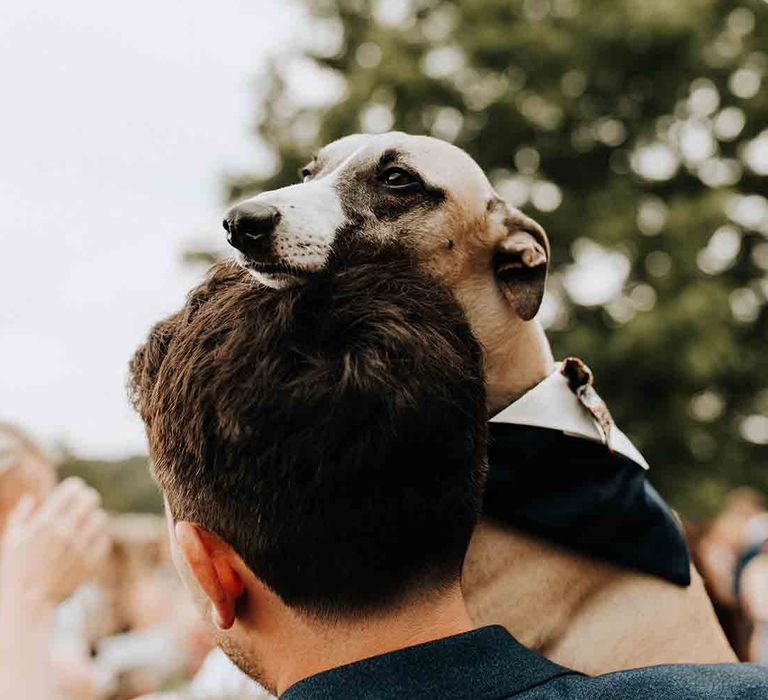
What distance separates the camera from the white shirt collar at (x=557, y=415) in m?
2.26

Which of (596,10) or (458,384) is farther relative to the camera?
(596,10)

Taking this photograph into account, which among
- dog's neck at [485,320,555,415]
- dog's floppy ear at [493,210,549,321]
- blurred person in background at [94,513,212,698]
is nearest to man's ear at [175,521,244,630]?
dog's neck at [485,320,555,415]

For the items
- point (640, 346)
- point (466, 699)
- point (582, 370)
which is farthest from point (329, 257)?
point (640, 346)

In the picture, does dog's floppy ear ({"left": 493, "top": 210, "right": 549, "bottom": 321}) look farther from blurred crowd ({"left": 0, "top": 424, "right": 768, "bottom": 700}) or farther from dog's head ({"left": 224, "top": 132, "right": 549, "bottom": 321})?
blurred crowd ({"left": 0, "top": 424, "right": 768, "bottom": 700})

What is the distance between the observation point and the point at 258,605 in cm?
145

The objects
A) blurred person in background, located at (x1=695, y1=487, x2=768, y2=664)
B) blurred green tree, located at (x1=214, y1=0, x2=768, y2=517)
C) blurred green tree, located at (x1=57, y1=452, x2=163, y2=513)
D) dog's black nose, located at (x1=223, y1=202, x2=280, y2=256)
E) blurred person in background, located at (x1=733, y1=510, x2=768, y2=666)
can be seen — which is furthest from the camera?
blurred green tree, located at (x1=57, y1=452, x2=163, y2=513)

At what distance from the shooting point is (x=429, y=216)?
254 centimetres

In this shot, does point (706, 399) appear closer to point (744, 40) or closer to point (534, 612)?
point (744, 40)

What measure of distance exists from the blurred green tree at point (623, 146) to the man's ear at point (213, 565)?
11.8 m

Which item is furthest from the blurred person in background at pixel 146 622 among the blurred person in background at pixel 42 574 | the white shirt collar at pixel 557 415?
the white shirt collar at pixel 557 415

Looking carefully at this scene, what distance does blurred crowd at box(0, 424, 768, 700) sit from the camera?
2.28 metres

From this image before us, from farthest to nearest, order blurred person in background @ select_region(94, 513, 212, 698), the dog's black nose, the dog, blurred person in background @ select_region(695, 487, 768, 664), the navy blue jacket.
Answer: blurred person in background @ select_region(695, 487, 768, 664) → blurred person in background @ select_region(94, 513, 212, 698) → the dog → the dog's black nose → the navy blue jacket

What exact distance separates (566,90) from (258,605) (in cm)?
1490

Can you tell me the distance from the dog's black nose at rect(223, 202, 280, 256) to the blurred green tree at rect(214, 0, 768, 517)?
11121 millimetres
